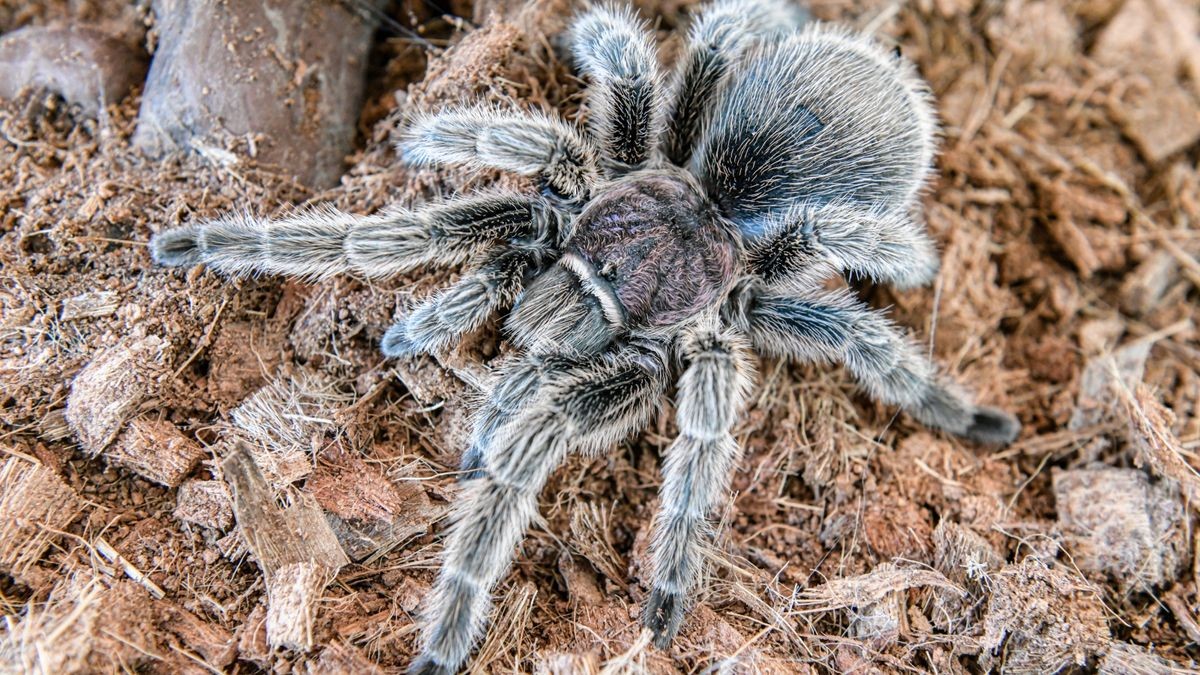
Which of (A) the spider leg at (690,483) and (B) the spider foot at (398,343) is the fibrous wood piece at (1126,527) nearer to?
(A) the spider leg at (690,483)

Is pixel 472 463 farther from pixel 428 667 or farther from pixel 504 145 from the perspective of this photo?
pixel 504 145

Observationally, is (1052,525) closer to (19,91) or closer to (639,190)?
A: (639,190)

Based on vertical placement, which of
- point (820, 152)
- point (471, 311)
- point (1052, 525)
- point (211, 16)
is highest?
point (211, 16)

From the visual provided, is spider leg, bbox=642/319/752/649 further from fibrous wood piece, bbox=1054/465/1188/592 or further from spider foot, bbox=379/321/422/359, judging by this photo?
fibrous wood piece, bbox=1054/465/1188/592

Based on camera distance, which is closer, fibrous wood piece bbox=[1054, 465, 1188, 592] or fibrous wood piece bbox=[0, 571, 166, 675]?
fibrous wood piece bbox=[0, 571, 166, 675]

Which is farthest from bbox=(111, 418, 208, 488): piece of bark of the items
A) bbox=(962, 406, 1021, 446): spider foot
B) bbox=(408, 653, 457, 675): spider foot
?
bbox=(962, 406, 1021, 446): spider foot

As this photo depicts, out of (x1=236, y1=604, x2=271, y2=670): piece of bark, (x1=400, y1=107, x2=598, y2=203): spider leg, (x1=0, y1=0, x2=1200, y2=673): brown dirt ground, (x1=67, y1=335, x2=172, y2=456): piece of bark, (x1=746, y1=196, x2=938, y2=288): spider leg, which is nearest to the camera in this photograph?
(x1=236, y1=604, x2=271, y2=670): piece of bark

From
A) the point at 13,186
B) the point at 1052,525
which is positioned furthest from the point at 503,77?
the point at 1052,525
